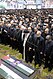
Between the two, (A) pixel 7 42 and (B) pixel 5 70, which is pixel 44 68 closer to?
(B) pixel 5 70

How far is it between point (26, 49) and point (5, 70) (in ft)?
21.2

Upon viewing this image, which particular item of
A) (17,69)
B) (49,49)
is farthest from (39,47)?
(17,69)

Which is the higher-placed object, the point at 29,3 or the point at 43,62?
the point at 43,62

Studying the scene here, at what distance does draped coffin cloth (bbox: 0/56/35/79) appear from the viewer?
32.2 feet

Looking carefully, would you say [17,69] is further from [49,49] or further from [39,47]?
[39,47]

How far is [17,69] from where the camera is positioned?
33.8 feet

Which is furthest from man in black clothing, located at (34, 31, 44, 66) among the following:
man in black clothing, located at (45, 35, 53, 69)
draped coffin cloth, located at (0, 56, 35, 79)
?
draped coffin cloth, located at (0, 56, 35, 79)

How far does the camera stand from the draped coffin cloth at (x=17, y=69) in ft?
32.2

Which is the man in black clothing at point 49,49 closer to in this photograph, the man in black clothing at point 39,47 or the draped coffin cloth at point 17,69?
the man in black clothing at point 39,47

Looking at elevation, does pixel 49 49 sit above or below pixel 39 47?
above

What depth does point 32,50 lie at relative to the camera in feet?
52.9

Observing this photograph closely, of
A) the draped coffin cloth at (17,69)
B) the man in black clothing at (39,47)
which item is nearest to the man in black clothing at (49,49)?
the man in black clothing at (39,47)

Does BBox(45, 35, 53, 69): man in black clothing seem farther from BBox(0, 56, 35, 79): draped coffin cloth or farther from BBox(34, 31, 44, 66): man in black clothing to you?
BBox(0, 56, 35, 79): draped coffin cloth

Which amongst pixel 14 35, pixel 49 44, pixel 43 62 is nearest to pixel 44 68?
pixel 43 62
